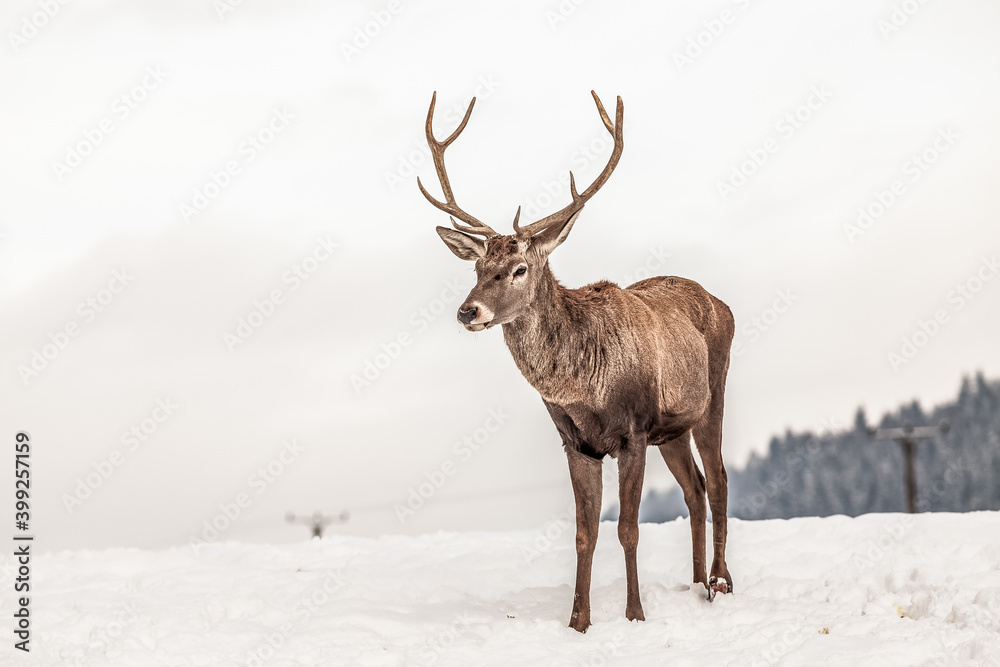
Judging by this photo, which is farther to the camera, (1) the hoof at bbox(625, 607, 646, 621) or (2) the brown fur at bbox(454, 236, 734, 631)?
(1) the hoof at bbox(625, 607, 646, 621)

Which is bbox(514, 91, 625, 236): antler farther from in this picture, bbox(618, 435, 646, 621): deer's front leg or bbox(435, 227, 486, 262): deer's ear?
bbox(618, 435, 646, 621): deer's front leg

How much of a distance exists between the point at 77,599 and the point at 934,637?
23.0 ft

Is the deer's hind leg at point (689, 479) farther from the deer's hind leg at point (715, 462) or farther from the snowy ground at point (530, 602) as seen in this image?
the snowy ground at point (530, 602)

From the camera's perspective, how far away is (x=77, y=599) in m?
8.84

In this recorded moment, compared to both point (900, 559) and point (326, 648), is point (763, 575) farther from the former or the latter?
point (326, 648)

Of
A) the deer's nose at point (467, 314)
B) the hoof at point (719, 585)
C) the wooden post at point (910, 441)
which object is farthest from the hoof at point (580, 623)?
the wooden post at point (910, 441)

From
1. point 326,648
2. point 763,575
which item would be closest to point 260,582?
point 326,648

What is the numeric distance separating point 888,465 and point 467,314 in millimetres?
25988

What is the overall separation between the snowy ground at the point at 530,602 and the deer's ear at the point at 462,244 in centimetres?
279

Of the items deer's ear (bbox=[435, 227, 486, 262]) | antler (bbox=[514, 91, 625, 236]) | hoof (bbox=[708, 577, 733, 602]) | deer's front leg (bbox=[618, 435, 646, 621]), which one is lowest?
hoof (bbox=[708, 577, 733, 602])

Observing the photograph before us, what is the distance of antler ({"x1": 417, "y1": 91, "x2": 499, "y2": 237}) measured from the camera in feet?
25.3

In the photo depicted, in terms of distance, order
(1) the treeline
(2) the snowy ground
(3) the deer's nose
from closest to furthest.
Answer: (2) the snowy ground → (3) the deer's nose → (1) the treeline

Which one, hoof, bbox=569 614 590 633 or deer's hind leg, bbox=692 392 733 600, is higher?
deer's hind leg, bbox=692 392 733 600

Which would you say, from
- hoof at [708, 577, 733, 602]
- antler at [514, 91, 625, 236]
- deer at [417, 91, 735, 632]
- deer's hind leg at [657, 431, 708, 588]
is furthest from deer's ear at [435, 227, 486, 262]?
hoof at [708, 577, 733, 602]
